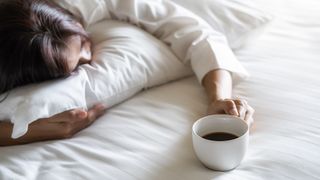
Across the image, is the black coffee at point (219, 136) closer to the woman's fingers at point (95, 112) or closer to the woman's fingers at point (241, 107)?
the woman's fingers at point (241, 107)

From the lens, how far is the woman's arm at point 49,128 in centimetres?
90

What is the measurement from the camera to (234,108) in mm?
881

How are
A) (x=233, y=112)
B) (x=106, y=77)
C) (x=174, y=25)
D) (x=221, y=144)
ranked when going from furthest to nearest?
(x=174, y=25) < (x=106, y=77) < (x=233, y=112) < (x=221, y=144)

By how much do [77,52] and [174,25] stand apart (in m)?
0.26

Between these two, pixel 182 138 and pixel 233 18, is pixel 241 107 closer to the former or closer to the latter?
pixel 182 138

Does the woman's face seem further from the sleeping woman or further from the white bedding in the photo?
the white bedding

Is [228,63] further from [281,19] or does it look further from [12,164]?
[12,164]

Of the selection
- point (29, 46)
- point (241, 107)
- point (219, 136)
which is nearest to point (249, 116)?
point (241, 107)

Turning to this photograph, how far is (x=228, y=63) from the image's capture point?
1041 millimetres

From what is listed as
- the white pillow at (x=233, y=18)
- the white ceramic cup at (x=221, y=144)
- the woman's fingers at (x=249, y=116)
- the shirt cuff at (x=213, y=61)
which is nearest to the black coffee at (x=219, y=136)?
the white ceramic cup at (x=221, y=144)

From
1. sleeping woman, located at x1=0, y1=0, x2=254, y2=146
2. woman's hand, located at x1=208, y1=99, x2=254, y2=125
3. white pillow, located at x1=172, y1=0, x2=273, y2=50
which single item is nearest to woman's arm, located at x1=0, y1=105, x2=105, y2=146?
sleeping woman, located at x1=0, y1=0, x2=254, y2=146

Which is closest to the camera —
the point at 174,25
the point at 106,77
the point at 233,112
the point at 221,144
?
the point at 221,144

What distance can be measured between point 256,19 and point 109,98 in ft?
1.48

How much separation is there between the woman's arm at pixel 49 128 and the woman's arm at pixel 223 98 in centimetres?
26
